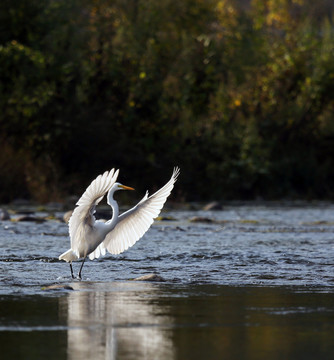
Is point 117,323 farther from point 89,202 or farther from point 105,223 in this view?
point 105,223

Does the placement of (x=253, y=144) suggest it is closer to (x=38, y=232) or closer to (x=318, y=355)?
(x=38, y=232)

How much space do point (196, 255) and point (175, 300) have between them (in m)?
4.29

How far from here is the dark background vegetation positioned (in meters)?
28.4

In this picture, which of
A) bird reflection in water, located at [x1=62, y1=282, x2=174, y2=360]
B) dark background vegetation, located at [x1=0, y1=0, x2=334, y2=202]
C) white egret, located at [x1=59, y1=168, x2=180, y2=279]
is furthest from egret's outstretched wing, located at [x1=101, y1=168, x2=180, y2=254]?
dark background vegetation, located at [x1=0, y1=0, x2=334, y2=202]

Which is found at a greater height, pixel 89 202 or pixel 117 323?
pixel 89 202

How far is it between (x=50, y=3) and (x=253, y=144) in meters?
8.01

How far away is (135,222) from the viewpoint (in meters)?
11.6

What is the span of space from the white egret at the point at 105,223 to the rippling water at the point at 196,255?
10.4 inches

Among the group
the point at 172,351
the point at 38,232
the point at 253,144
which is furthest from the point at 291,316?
the point at 253,144

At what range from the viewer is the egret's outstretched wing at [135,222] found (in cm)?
1145

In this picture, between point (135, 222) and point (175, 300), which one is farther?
point (135, 222)

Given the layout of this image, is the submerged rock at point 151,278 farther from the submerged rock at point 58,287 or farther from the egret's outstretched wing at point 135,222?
the egret's outstretched wing at point 135,222

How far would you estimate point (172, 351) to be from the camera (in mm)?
5957

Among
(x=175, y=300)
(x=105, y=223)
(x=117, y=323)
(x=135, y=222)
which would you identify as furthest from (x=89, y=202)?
(x=117, y=323)
